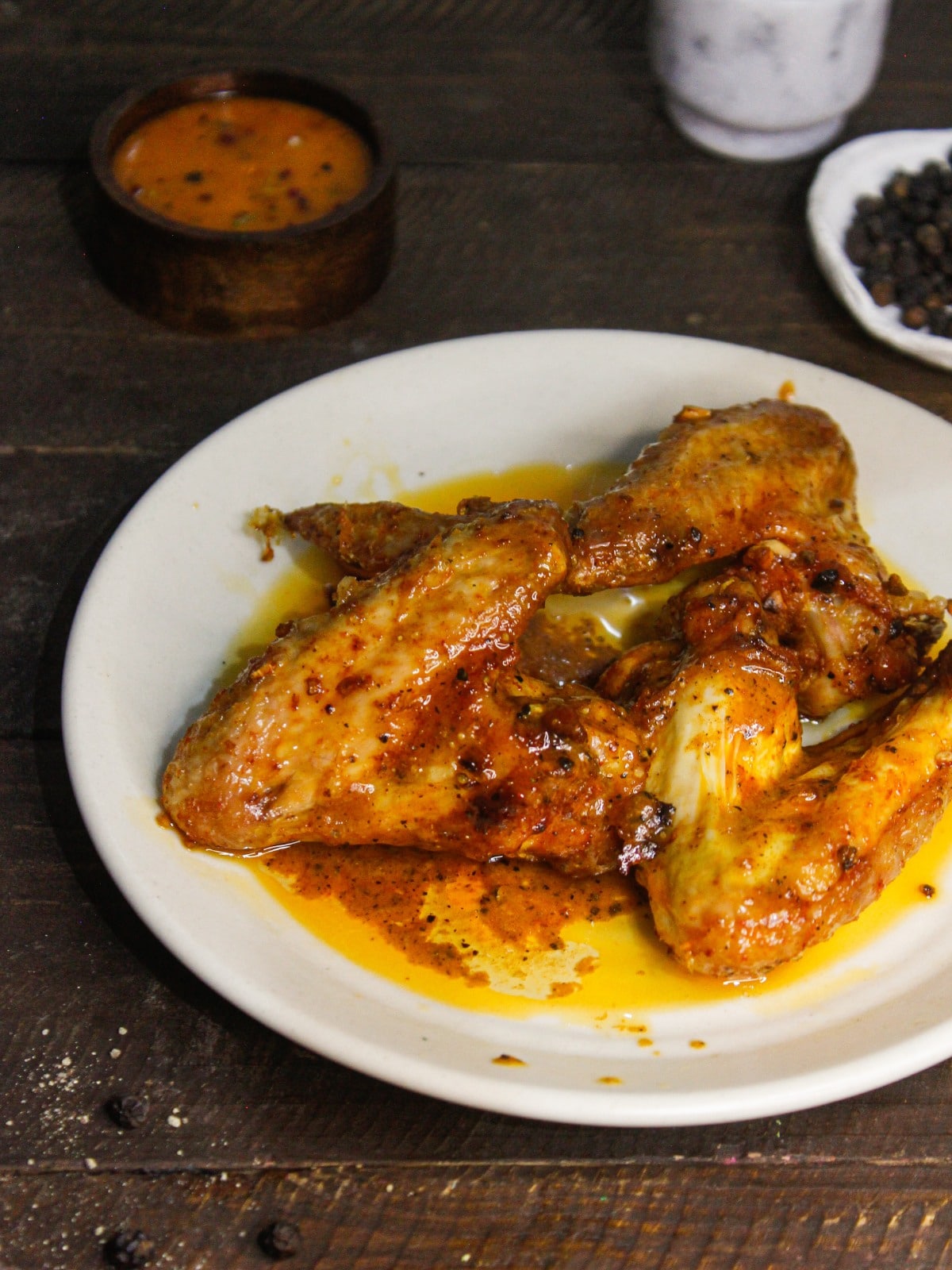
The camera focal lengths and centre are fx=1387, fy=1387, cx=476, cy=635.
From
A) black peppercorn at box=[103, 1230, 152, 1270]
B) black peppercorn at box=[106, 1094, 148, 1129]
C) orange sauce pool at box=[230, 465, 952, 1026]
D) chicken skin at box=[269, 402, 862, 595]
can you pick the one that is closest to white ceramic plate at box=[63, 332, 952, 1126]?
orange sauce pool at box=[230, 465, 952, 1026]

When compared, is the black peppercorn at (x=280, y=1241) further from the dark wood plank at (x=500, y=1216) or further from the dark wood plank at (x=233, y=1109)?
the dark wood plank at (x=233, y=1109)

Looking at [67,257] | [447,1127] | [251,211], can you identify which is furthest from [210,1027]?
[67,257]

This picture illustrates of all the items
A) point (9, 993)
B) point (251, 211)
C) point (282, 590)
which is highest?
point (251, 211)

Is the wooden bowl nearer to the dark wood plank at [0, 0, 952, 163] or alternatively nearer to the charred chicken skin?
the dark wood plank at [0, 0, 952, 163]

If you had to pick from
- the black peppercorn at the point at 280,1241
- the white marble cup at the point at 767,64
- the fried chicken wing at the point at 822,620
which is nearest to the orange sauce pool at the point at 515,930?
the fried chicken wing at the point at 822,620

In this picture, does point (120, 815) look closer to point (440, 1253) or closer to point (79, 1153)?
point (79, 1153)
